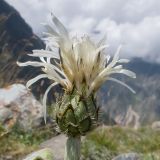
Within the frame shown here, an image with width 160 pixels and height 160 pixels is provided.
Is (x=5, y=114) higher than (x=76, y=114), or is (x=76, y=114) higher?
(x=76, y=114)

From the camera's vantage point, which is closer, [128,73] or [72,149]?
[72,149]

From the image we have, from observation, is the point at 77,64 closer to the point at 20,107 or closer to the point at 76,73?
the point at 76,73

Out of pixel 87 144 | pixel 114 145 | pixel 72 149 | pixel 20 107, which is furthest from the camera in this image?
pixel 20 107

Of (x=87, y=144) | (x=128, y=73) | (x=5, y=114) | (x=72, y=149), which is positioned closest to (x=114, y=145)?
(x=87, y=144)

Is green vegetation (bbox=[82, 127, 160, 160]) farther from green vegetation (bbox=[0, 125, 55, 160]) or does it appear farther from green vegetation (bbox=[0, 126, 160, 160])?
green vegetation (bbox=[0, 125, 55, 160])

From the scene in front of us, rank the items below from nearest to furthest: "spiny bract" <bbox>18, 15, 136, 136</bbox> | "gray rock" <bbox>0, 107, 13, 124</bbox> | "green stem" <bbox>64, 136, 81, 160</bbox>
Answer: "green stem" <bbox>64, 136, 81, 160</bbox>, "spiny bract" <bbox>18, 15, 136, 136</bbox>, "gray rock" <bbox>0, 107, 13, 124</bbox>

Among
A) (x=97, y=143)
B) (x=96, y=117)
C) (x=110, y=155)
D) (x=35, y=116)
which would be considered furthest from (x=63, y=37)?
(x=35, y=116)

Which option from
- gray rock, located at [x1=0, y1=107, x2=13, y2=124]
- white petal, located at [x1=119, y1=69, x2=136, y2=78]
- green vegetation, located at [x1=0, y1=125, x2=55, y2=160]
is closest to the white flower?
white petal, located at [x1=119, y1=69, x2=136, y2=78]

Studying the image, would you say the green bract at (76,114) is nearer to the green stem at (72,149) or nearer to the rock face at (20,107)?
the green stem at (72,149)

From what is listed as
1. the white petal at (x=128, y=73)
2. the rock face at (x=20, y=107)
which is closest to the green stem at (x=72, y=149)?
the white petal at (x=128, y=73)
